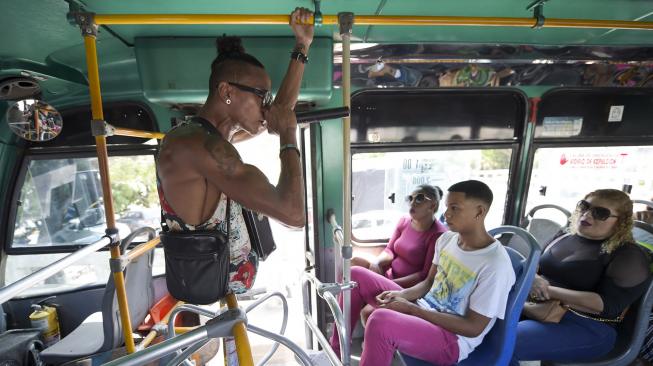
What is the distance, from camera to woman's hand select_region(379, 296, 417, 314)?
1.86m

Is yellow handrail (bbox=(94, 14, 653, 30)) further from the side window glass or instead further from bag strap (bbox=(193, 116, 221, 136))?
the side window glass

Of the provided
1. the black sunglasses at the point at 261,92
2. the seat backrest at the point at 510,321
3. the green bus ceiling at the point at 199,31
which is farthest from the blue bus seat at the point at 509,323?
the black sunglasses at the point at 261,92

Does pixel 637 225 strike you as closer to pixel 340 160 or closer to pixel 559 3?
pixel 559 3

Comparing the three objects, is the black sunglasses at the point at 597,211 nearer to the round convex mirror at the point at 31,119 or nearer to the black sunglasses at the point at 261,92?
the black sunglasses at the point at 261,92

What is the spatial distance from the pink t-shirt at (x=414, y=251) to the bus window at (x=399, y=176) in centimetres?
33

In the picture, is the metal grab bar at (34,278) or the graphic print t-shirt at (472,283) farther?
the graphic print t-shirt at (472,283)

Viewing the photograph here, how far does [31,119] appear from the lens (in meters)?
2.10

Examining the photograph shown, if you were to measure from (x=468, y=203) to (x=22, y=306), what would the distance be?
12.4 ft

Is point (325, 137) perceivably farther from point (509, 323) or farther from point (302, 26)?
point (509, 323)

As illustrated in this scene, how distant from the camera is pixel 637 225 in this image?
2.32 metres

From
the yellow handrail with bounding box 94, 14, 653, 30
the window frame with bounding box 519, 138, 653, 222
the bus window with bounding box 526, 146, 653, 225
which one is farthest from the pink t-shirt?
the yellow handrail with bounding box 94, 14, 653, 30

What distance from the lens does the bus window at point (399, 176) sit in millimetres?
2918

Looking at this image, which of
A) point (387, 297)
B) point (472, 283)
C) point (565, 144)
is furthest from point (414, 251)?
point (565, 144)

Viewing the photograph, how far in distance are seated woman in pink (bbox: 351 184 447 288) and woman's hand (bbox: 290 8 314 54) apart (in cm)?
166
